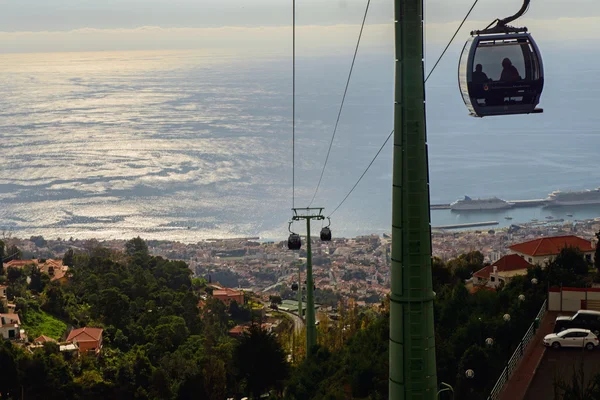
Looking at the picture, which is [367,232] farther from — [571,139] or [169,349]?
[169,349]

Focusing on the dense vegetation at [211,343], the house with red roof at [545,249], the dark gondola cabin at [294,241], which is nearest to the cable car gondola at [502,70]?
the dense vegetation at [211,343]

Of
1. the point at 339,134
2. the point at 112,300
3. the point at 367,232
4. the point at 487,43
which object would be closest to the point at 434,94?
the point at 339,134

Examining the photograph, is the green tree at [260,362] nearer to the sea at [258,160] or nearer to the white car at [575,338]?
the white car at [575,338]

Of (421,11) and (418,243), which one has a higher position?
(421,11)

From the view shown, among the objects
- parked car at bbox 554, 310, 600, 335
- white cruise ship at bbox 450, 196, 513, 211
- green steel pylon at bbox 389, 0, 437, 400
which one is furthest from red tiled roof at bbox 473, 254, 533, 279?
white cruise ship at bbox 450, 196, 513, 211

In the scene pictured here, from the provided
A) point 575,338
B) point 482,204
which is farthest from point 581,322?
point 482,204

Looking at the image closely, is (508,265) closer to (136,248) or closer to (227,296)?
(227,296)
